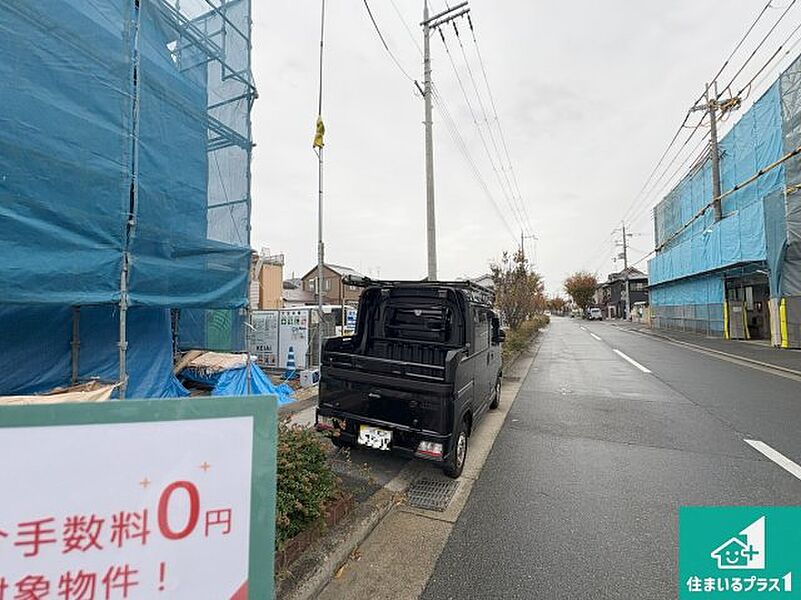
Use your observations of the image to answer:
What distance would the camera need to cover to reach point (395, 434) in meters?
3.79

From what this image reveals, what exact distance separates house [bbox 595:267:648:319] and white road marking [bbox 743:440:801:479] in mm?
52368

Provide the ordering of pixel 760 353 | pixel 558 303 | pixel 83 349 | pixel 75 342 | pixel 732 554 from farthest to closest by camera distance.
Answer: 1. pixel 558 303
2. pixel 760 353
3. pixel 83 349
4. pixel 75 342
5. pixel 732 554

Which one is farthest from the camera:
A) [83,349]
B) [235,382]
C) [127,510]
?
[235,382]

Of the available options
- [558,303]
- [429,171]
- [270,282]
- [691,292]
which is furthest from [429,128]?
[558,303]

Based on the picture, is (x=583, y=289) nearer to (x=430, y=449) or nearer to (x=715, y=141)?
(x=715, y=141)

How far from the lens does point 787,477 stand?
3.94 m

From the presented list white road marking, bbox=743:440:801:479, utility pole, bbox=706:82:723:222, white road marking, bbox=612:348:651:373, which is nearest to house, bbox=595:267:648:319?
utility pole, bbox=706:82:723:222

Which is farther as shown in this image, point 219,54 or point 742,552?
point 219,54

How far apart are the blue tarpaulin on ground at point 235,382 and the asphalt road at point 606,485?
4317 millimetres

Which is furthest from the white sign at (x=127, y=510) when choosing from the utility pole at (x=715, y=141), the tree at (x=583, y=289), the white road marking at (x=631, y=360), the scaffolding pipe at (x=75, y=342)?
the tree at (x=583, y=289)

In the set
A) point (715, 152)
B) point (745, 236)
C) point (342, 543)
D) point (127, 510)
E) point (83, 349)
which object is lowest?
point (342, 543)

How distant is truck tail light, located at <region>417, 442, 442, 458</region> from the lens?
3.57 m

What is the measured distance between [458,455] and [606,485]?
1.50 meters

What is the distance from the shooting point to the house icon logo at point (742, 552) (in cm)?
219
